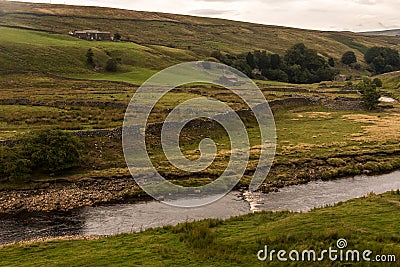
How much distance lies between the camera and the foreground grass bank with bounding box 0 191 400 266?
2082 centimetres

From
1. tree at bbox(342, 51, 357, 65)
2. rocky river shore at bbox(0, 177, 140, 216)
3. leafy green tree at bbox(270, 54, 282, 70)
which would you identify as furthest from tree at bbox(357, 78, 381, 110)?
tree at bbox(342, 51, 357, 65)

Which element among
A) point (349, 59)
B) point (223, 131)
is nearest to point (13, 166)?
point (223, 131)

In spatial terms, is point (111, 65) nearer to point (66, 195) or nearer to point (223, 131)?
point (223, 131)

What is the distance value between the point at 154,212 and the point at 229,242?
13.3 m

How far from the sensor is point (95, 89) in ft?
288

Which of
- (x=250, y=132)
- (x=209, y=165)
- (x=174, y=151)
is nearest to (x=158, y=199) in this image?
(x=209, y=165)

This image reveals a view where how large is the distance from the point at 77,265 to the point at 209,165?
27.4m

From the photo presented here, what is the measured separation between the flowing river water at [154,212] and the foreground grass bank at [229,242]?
4710 mm

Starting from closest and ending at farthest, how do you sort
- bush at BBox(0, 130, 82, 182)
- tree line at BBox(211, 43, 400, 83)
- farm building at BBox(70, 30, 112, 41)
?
1. bush at BBox(0, 130, 82, 182)
2. tree line at BBox(211, 43, 400, 83)
3. farm building at BBox(70, 30, 112, 41)

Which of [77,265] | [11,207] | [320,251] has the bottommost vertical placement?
[11,207]

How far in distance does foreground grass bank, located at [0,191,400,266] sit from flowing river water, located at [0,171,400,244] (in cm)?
471

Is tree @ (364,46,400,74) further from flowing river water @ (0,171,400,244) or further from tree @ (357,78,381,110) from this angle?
flowing river water @ (0,171,400,244)

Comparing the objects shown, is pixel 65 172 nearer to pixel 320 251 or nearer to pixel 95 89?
pixel 320 251

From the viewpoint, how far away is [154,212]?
34938mm
